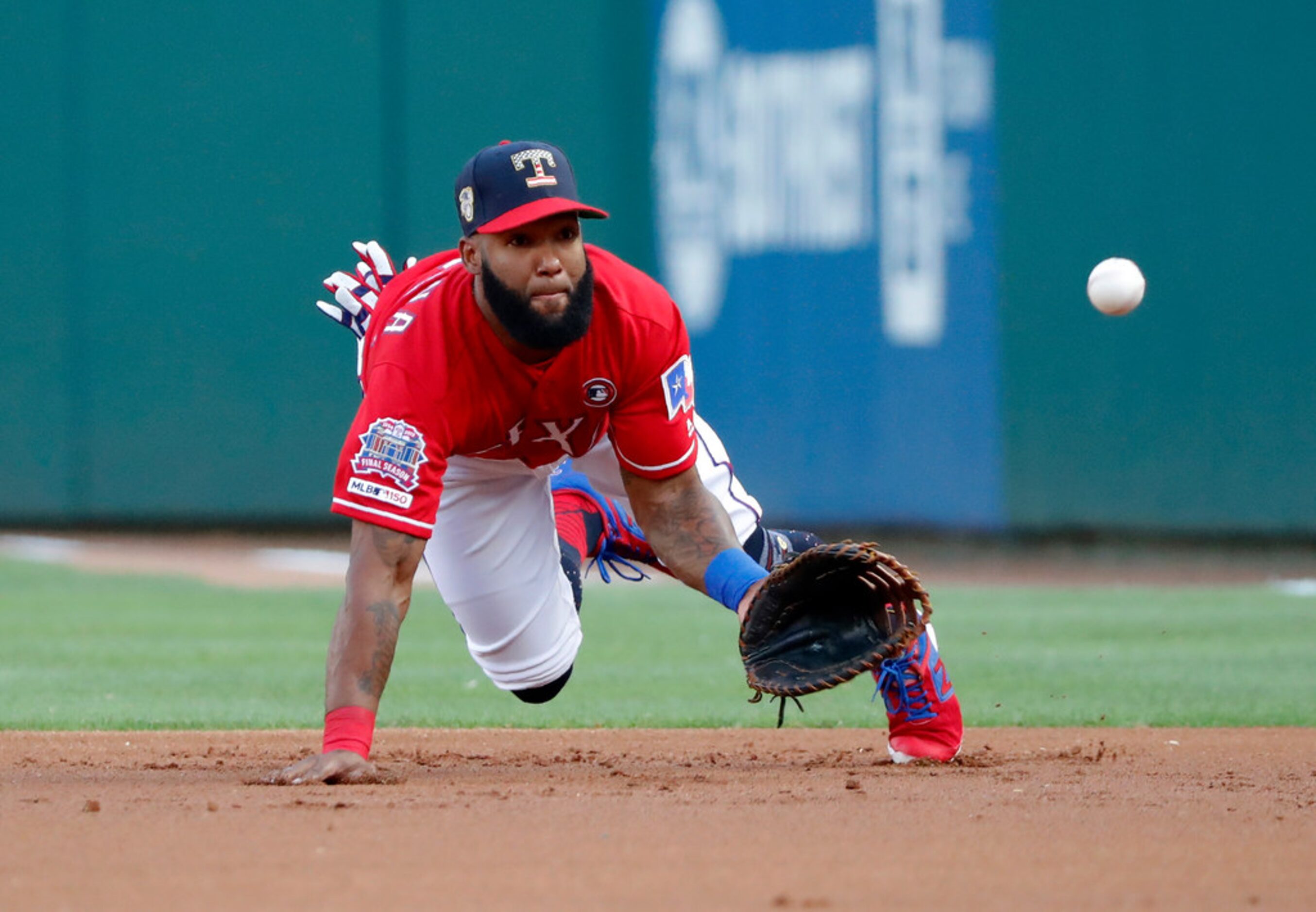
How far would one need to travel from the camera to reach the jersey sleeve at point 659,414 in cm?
394

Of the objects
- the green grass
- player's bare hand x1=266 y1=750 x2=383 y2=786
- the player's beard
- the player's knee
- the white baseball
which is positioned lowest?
the green grass

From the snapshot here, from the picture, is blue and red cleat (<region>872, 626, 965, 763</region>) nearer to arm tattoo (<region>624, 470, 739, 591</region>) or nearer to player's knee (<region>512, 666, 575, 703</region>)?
arm tattoo (<region>624, 470, 739, 591</region>)

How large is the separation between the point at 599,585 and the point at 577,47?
4.48 metres

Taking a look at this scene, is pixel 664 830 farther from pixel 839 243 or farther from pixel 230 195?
pixel 230 195

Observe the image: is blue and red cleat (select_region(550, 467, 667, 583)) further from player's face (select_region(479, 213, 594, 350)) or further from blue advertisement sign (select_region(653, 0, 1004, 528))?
blue advertisement sign (select_region(653, 0, 1004, 528))

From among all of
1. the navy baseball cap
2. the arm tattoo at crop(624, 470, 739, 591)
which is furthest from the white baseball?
the navy baseball cap

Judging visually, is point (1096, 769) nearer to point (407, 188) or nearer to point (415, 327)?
point (415, 327)

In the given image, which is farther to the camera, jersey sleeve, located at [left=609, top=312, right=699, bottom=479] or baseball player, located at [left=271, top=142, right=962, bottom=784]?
jersey sleeve, located at [left=609, top=312, right=699, bottom=479]

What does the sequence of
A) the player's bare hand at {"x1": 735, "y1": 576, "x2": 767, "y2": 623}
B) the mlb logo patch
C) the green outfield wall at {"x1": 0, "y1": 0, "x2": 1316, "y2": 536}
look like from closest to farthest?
the player's bare hand at {"x1": 735, "y1": 576, "x2": 767, "y2": 623} < the mlb logo patch < the green outfield wall at {"x1": 0, "y1": 0, "x2": 1316, "y2": 536}

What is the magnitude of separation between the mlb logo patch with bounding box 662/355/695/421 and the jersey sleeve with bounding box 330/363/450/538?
0.57 m

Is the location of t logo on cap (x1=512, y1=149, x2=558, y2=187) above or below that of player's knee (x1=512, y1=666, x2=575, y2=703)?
above

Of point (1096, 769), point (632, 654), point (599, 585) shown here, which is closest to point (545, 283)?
point (1096, 769)

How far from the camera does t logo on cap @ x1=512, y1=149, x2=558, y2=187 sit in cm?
363

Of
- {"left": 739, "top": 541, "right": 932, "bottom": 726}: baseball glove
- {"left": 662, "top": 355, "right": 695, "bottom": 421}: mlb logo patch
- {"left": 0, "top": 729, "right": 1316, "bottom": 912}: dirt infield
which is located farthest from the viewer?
{"left": 662, "top": 355, "right": 695, "bottom": 421}: mlb logo patch
